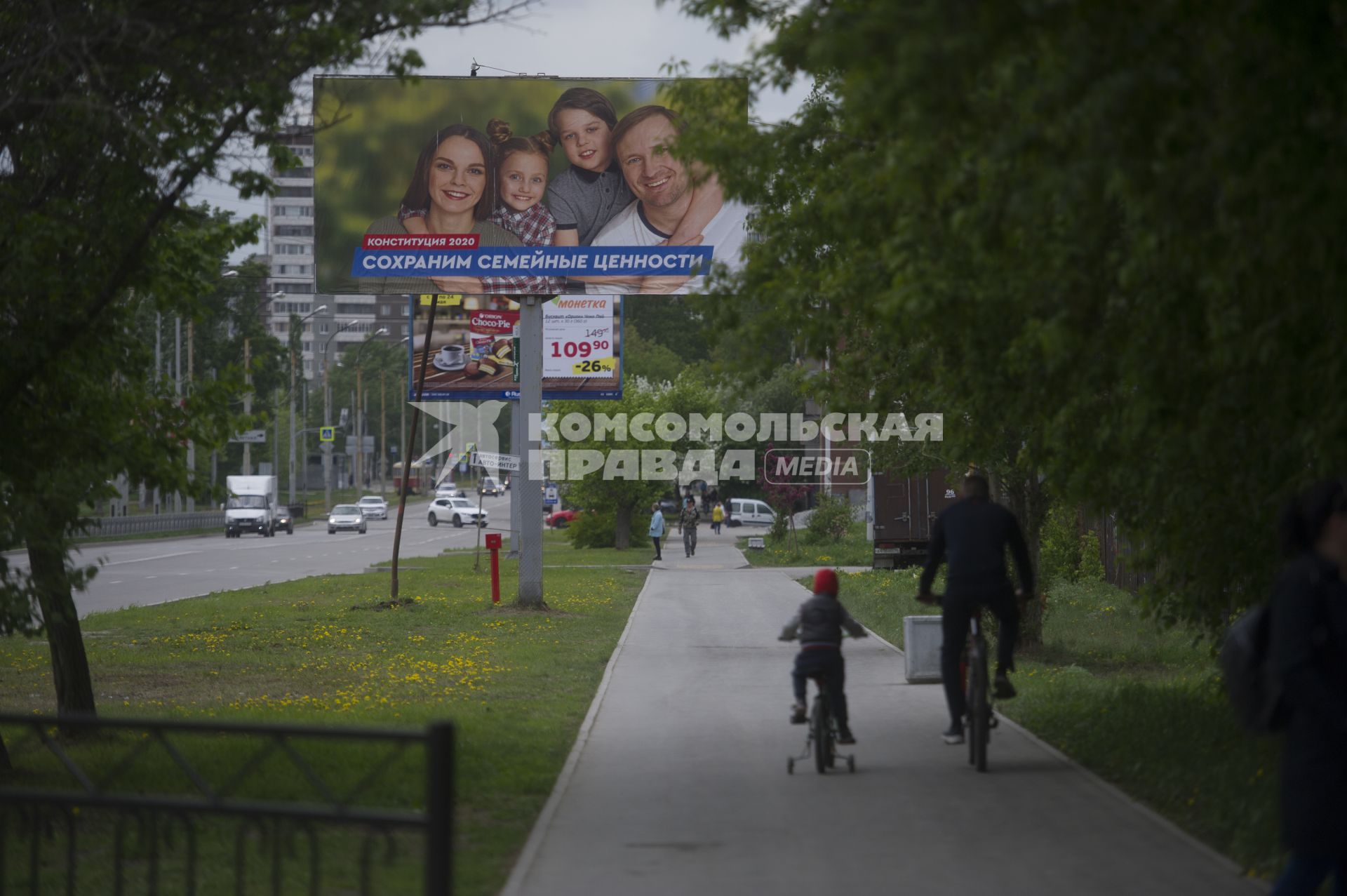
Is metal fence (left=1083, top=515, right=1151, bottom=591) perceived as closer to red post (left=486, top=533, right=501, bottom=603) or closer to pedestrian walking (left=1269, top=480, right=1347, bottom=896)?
red post (left=486, top=533, right=501, bottom=603)

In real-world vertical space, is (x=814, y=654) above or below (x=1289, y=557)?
below

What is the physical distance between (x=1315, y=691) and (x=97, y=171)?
7592 millimetres

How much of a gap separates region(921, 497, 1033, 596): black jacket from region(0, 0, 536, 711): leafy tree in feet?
14.3

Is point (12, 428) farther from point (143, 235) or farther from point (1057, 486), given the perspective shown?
point (1057, 486)

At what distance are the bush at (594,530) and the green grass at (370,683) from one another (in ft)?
86.2

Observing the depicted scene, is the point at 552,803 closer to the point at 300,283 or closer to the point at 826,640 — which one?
the point at 826,640

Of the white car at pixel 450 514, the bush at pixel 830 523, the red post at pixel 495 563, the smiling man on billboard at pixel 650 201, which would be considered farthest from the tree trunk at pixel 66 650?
the white car at pixel 450 514

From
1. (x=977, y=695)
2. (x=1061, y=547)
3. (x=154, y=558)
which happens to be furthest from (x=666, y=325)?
(x=977, y=695)

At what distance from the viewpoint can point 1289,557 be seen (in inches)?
190

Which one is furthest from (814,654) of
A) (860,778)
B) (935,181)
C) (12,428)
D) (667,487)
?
(667,487)

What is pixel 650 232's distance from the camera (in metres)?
22.5

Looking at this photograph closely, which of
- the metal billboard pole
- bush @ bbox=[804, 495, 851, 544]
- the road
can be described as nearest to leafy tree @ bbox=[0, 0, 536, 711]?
the road

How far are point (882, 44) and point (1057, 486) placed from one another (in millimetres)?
5440

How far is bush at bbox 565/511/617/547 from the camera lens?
55.8 m
